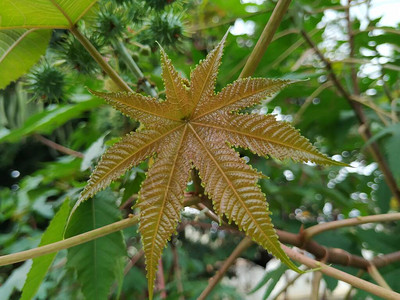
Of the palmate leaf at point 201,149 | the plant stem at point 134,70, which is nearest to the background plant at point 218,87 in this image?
the plant stem at point 134,70

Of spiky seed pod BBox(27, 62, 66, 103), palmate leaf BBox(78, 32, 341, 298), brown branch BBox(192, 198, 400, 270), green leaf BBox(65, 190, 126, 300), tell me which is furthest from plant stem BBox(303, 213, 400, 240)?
spiky seed pod BBox(27, 62, 66, 103)

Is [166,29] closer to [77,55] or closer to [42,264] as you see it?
[77,55]

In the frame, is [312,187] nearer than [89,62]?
No

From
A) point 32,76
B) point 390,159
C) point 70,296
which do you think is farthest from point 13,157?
point 390,159

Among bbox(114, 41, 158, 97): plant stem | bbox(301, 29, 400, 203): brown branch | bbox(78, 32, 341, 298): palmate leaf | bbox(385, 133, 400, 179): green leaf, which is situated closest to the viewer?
bbox(78, 32, 341, 298): palmate leaf

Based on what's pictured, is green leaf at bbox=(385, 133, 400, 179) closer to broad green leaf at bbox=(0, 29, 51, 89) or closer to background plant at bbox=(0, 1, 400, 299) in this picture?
background plant at bbox=(0, 1, 400, 299)

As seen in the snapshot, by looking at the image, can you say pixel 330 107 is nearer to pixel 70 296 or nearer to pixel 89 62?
pixel 89 62
